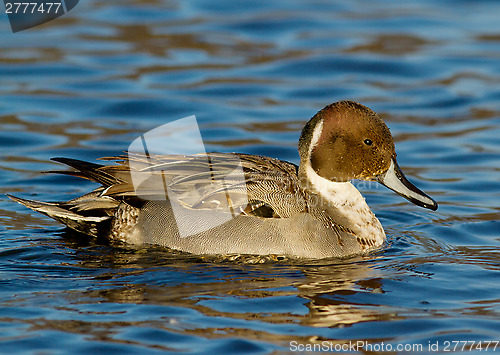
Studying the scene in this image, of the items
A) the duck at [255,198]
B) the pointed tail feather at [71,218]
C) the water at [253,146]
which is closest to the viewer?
the water at [253,146]

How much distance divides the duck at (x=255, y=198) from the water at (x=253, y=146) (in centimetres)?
16

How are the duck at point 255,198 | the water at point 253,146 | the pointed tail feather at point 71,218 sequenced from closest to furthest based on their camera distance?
the water at point 253,146, the duck at point 255,198, the pointed tail feather at point 71,218

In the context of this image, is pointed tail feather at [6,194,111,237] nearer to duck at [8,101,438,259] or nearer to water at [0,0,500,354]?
duck at [8,101,438,259]

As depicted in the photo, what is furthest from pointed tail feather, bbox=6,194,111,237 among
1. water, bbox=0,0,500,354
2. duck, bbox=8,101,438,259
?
water, bbox=0,0,500,354

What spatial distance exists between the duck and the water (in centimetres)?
16

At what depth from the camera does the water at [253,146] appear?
17.2 ft

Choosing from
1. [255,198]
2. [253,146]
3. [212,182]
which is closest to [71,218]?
[212,182]

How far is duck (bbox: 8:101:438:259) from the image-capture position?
248 inches

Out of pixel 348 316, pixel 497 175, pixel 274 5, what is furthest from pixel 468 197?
pixel 274 5

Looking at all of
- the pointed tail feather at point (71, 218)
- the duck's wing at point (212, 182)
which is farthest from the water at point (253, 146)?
the duck's wing at point (212, 182)

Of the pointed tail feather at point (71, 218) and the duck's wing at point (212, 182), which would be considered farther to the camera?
the pointed tail feather at point (71, 218)

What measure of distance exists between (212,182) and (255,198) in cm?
35

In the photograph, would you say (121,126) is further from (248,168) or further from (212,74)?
(248,168)

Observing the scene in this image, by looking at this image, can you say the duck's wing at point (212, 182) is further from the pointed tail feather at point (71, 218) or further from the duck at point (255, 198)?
the pointed tail feather at point (71, 218)
